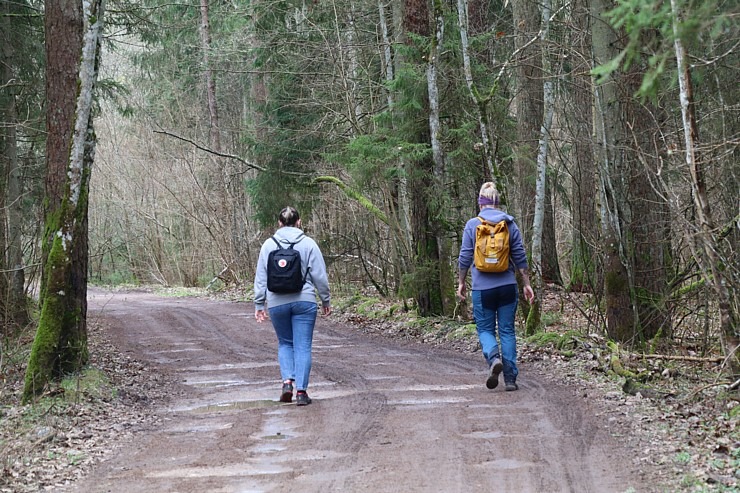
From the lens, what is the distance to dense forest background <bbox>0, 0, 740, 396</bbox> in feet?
31.6

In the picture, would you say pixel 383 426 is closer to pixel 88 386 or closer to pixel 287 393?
pixel 287 393

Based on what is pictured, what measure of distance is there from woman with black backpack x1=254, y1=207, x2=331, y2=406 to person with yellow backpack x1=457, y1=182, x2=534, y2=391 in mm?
1634

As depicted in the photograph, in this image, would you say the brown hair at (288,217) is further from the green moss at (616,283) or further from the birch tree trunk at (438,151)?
the birch tree trunk at (438,151)

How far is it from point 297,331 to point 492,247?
2248 mm

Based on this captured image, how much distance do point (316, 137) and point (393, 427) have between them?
54.4 feet

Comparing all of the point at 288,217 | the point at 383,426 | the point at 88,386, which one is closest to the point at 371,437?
the point at 383,426

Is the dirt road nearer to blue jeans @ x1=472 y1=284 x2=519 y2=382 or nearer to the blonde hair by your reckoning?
blue jeans @ x1=472 y1=284 x2=519 y2=382

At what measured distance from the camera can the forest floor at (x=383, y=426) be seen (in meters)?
6.05

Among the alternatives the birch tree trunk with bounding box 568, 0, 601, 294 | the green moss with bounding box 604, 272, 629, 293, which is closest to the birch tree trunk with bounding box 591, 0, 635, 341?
A: the green moss with bounding box 604, 272, 629, 293

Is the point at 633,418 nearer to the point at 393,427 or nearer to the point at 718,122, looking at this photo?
the point at 393,427

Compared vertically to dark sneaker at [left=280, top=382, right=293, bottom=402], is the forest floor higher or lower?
lower

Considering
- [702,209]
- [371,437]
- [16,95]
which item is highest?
[16,95]

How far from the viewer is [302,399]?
8.86 meters

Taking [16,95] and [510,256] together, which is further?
[16,95]
